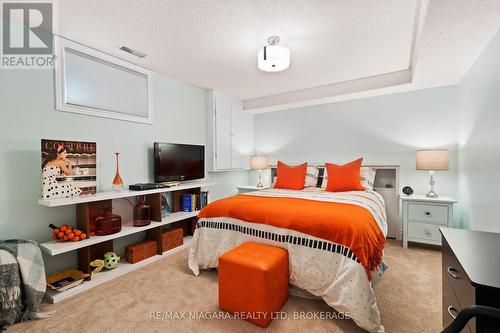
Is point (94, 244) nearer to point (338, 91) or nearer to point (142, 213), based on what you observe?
point (142, 213)

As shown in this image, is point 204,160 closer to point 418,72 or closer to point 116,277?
point 116,277

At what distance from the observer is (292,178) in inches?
141

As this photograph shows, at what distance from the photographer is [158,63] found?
288 cm

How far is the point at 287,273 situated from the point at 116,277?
174 centimetres

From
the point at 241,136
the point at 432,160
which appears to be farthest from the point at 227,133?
the point at 432,160

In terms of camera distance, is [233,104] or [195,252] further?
[233,104]

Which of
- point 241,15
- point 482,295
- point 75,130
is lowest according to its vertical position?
point 482,295

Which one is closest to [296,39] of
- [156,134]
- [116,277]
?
[156,134]

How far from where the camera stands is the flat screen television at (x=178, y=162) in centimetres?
303

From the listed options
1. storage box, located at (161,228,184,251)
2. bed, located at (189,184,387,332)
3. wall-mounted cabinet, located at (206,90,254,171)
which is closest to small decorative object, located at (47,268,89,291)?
storage box, located at (161,228,184,251)

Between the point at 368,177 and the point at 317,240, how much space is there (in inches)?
82.5

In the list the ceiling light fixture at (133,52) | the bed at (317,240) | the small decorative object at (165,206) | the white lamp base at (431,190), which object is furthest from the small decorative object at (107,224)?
the white lamp base at (431,190)

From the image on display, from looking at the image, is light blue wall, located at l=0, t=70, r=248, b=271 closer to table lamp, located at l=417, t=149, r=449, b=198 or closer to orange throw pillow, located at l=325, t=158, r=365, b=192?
orange throw pillow, located at l=325, t=158, r=365, b=192

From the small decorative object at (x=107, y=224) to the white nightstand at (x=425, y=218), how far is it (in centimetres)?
348
